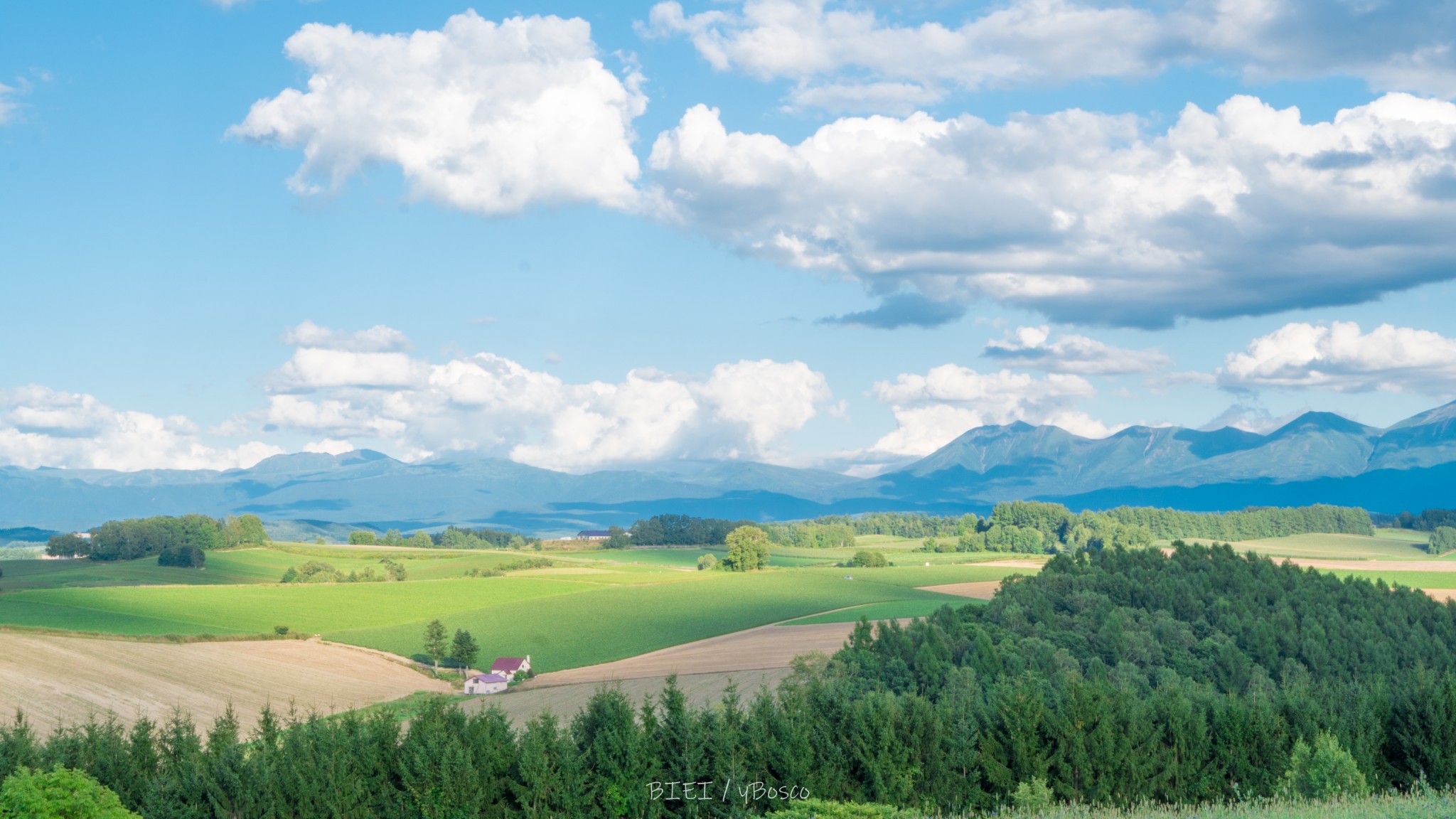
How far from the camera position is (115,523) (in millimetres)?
160000

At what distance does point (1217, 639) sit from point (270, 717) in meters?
58.2

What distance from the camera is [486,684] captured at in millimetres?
81750

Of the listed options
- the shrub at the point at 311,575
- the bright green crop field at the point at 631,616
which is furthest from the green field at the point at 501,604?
the shrub at the point at 311,575

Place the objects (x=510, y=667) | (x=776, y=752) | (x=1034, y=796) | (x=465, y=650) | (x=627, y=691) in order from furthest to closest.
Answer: (x=465, y=650)
(x=510, y=667)
(x=627, y=691)
(x=776, y=752)
(x=1034, y=796)

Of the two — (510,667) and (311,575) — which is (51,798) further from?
(311,575)

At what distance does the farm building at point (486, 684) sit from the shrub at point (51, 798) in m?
57.9

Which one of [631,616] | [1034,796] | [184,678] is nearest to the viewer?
[1034,796]

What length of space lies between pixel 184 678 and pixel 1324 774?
7204cm

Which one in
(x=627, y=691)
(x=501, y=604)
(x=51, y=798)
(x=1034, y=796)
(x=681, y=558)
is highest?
(x=51, y=798)

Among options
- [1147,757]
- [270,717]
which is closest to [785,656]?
[1147,757]

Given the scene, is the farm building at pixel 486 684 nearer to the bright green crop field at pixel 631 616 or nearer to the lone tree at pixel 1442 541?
the bright green crop field at pixel 631 616

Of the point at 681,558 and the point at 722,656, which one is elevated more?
the point at 681,558

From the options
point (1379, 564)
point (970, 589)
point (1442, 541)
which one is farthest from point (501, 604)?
point (1442, 541)

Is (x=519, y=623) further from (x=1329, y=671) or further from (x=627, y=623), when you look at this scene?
(x=1329, y=671)
